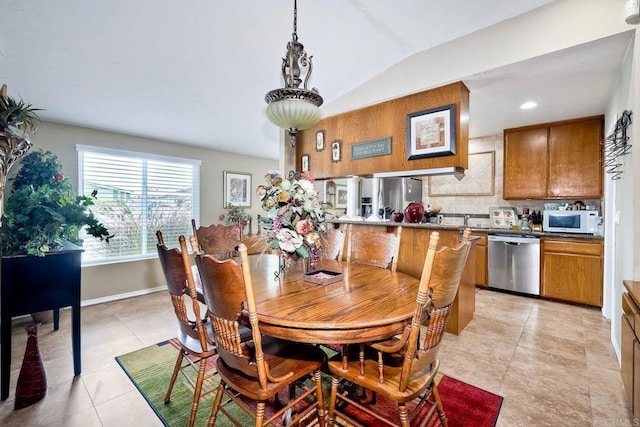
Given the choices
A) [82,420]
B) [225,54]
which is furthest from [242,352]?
[225,54]

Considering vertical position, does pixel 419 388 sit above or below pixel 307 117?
below

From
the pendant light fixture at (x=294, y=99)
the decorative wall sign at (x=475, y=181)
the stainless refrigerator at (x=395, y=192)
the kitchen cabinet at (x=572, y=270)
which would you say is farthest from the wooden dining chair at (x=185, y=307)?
the decorative wall sign at (x=475, y=181)

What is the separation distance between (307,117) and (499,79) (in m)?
2.00

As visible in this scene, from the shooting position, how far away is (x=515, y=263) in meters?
4.10

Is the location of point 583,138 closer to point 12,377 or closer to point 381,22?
point 381,22

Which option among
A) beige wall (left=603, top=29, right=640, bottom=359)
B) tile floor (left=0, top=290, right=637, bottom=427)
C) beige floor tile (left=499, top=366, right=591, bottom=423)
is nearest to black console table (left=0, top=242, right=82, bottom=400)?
tile floor (left=0, top=290, right=637, bottom=427)

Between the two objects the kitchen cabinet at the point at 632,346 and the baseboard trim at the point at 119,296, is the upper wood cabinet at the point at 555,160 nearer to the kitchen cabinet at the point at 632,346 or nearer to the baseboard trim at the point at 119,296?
the kitchen cabinet at the point at 632,346

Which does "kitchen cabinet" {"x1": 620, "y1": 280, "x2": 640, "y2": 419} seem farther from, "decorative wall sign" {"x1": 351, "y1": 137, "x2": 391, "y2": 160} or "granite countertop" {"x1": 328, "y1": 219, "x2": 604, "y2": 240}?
"decorative wall sign" {"x1": 351, "y1": 137, "x2": 391, "y2": 160}

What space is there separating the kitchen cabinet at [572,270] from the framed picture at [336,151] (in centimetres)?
307

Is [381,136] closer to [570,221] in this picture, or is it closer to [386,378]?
[386,378]

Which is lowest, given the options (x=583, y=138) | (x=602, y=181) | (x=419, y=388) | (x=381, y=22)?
(x=419, y=388)

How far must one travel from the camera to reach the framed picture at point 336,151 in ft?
12.2

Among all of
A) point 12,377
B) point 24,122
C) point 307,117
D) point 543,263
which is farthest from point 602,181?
point 12,377

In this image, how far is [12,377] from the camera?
2182 mm
